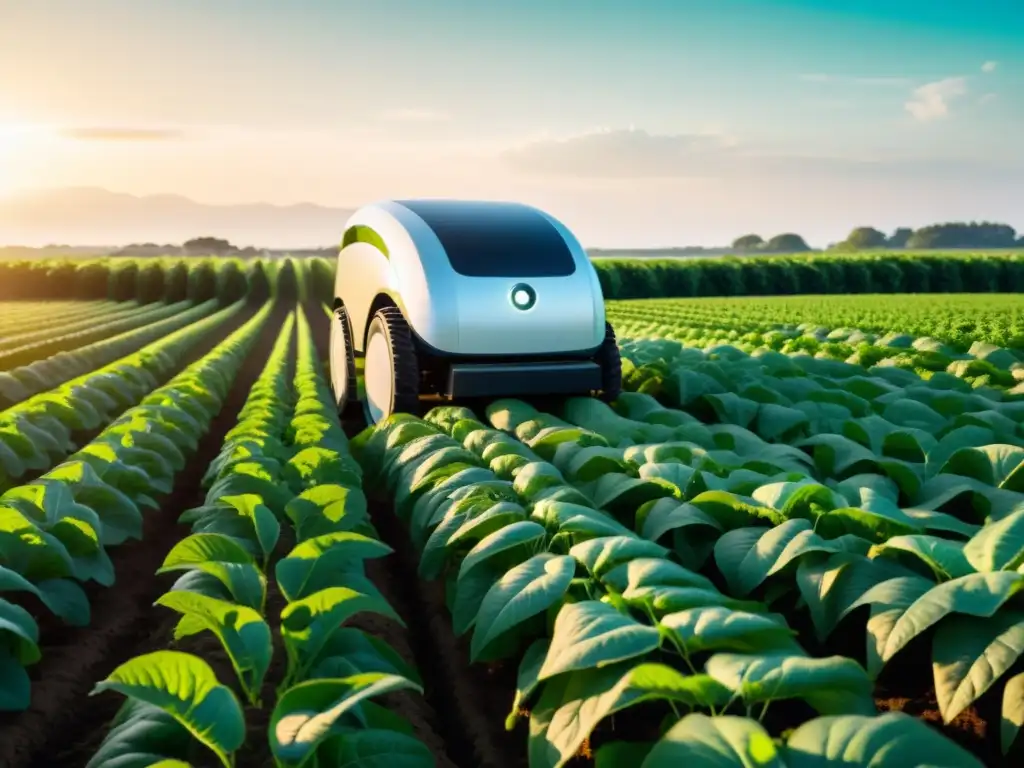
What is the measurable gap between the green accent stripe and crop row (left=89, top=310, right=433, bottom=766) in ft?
8.94

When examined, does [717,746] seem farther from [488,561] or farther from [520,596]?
[488,561]

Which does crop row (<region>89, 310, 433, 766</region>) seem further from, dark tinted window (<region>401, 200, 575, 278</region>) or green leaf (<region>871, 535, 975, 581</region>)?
dark tinted window (<region>401, 200, 575, 278</region>)

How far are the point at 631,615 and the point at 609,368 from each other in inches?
154

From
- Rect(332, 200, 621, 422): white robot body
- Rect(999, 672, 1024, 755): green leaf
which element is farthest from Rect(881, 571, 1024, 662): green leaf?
Rect(332, 200, 621, 422): white robot body

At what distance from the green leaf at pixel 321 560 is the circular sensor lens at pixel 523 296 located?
315 cm

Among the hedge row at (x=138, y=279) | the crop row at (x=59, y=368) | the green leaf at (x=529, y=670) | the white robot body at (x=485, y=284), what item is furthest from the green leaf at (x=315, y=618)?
the hedge row at (x=138, y=279)

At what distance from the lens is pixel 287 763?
5.68ft

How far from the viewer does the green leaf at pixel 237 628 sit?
221 cm

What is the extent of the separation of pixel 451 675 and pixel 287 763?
125cm

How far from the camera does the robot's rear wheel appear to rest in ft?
24.2

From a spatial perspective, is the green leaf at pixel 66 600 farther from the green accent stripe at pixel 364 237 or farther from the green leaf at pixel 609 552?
the green accent stripe at pixel 364 237

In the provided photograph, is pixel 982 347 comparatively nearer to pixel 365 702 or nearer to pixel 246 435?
pixel 246 435

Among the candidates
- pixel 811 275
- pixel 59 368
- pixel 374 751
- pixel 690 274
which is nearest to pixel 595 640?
pixel 374 751

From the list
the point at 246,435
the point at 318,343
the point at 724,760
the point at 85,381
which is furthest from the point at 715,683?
the point at 318,343
